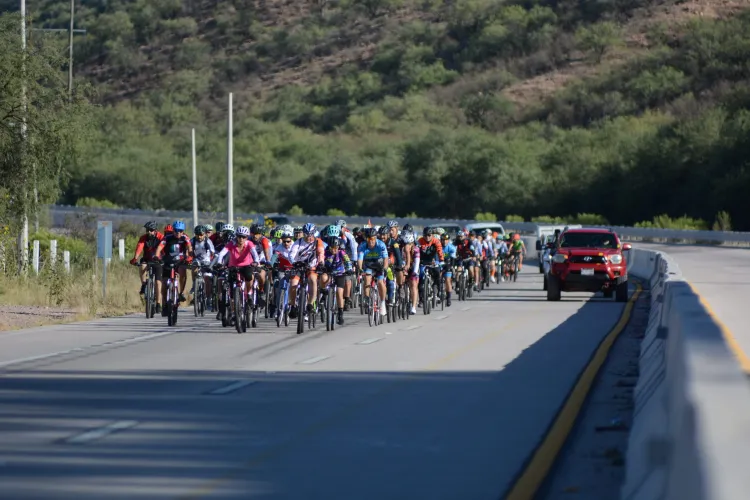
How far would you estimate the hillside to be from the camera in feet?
306

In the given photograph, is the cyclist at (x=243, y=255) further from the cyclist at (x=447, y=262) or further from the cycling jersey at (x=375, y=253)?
the cyclist at (x=447, y=262)

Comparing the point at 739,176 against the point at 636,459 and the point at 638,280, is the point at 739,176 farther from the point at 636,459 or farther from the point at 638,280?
the point at 636,459

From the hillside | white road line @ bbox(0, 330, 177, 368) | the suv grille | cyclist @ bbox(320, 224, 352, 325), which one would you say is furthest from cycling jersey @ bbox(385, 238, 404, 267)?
the hillside

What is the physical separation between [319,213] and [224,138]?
26.8 m

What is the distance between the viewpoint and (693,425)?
678cm

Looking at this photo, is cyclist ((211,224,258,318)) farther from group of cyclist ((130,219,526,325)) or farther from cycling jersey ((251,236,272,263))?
cycling jersey ((251,236,272,263))

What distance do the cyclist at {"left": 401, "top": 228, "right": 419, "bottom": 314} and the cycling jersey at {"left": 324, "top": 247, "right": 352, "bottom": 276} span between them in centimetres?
340

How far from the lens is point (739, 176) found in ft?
266

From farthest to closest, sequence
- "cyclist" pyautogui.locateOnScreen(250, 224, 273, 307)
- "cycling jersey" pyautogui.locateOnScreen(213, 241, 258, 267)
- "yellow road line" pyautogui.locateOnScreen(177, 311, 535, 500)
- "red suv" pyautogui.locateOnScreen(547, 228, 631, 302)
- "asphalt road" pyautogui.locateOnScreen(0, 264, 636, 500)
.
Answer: "red suv" pyautogui.locateOnScreen(547, 228, 631, 302)
"cyclist" pyautogui.locateOnScreen(250, 224, 273, 307)
"cycling jersey" pyautogui.locateOnScreen(213, 241, 258, 267)
"asphalt road" pyautogui.locateOnScreen(0, 264, 636, 500)
"yellow road line" pyautogui.locateOnScreen(177, 311, 535, 500)

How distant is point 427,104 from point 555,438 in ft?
408

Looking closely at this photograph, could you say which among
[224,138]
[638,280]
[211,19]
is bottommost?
[638,280]

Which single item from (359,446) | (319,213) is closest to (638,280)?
(359,446)

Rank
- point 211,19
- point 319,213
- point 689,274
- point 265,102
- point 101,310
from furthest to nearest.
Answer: point 211,19 < point 265,102 < point 319,213 < point 689,274 < point 101,310

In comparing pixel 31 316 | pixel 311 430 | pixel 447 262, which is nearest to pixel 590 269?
pixel 447 262
